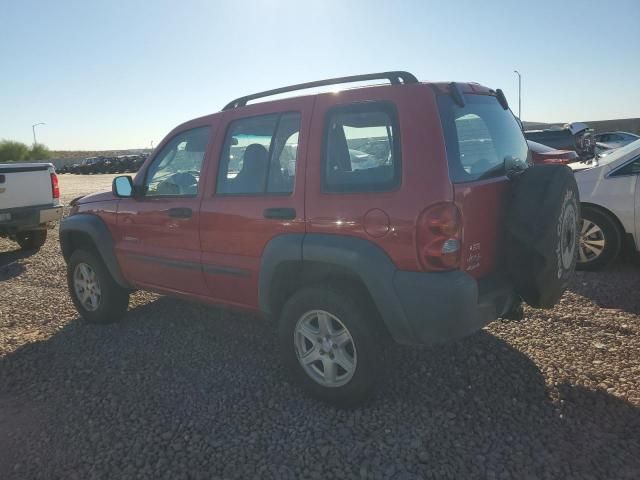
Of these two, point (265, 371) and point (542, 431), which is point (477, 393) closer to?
point (542, 431)

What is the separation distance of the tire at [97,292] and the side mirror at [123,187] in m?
0.83

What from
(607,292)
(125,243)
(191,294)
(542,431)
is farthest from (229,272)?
(607,292)

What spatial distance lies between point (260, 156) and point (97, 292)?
7.88ft

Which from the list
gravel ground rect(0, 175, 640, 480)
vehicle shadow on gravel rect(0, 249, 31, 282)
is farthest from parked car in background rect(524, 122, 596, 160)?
vehicle shadow on gravel rect(0, 249, 31, 282)

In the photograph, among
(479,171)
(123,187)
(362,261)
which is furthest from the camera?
(123,187)

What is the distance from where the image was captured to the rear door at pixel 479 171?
2.81m

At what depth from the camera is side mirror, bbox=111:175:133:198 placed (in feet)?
14.2

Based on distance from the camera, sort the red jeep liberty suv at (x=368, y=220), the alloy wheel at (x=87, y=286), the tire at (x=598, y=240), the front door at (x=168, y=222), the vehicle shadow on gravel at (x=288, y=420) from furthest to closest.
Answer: the tire at (x=598, y=240) → the alloy wheel at (x=87, y=286) → the front door at (x=168, y=222) → the red jeep liberty suv at (x=368, y=220) → the vehicle shadow on gravel at (x=288, y=420)

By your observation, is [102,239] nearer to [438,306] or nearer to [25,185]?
[438,306]

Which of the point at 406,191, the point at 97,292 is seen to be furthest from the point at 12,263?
the point at 406,191

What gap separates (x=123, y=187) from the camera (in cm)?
435

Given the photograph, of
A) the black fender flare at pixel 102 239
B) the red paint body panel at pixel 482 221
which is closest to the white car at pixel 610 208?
the red paint body panel at pixel 482 221

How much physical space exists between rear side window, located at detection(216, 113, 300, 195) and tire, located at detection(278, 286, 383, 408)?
2.47 ft

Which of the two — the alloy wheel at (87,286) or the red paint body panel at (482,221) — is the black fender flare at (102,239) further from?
the red paint body panel at (482,221)
